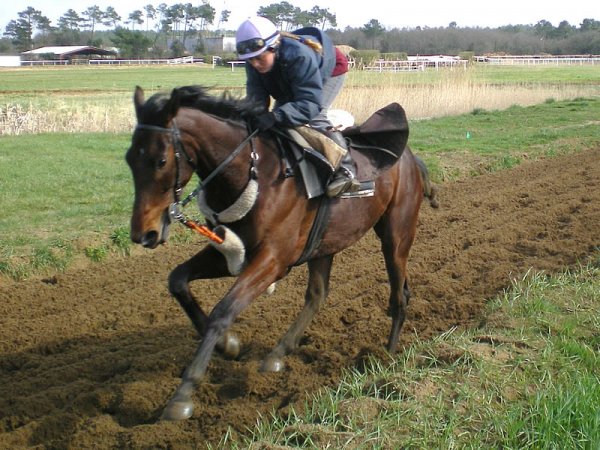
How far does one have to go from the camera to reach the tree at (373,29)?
99.2m

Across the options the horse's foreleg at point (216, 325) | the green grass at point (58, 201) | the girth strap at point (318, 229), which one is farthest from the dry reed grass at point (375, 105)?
the horse's foreleg at point (216, 325)

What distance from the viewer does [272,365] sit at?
18.5ft

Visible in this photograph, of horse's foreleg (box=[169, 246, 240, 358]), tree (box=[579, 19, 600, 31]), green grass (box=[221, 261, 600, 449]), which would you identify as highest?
tree (box=[579, 19, 600, 31])

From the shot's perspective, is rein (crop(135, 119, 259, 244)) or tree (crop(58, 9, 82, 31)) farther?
tree (crop(58, 9, 82, 31))

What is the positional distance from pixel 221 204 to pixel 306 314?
1.63 m

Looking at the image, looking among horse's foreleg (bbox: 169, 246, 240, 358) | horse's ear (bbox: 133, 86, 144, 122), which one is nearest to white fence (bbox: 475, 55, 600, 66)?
horse's foreleg (bbox: 169, 246, 240, 358)

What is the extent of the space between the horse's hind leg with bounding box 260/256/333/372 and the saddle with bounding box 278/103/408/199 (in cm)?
86

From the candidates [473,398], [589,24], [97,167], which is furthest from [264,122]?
[589,24]

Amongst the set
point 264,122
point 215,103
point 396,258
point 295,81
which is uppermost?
point 295,81

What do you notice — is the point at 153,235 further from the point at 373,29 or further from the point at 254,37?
the point at 373,29

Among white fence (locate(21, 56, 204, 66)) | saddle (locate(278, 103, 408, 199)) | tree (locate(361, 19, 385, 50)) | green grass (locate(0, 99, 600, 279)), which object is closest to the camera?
Answer: saddle (locate(278, 103, 408, 199))

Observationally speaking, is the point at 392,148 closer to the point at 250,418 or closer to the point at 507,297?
the point at 507,297

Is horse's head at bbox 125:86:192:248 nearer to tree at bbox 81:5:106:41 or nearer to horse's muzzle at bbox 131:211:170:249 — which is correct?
horse's muzzle at bbox 131:211:170:249

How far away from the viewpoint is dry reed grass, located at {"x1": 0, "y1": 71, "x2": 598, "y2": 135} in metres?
20.3
